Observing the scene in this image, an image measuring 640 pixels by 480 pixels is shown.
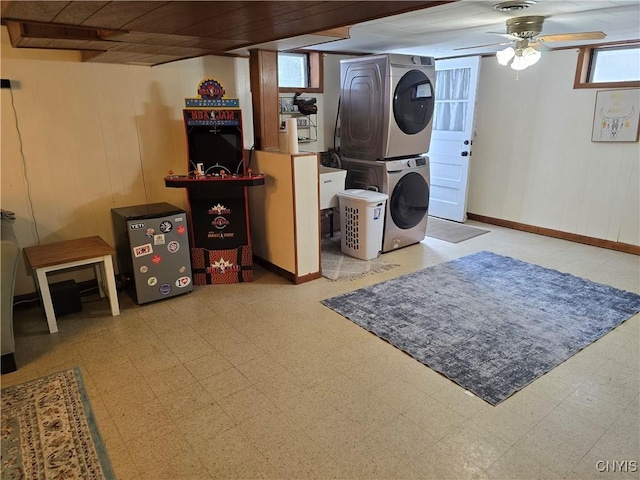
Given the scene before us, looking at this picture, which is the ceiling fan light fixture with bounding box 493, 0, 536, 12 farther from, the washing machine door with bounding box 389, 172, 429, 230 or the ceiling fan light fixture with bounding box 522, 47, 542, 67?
the washing machine door with bounding box 389, 172, 429, 230

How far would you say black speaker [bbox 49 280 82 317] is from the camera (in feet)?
10.3

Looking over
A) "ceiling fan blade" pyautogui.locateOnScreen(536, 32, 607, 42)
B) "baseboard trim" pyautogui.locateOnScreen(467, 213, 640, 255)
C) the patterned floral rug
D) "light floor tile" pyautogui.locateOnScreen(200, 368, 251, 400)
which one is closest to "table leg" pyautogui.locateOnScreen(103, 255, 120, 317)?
the patterned floral rug

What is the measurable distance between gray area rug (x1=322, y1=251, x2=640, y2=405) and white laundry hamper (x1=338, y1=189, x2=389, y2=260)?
0.58 meters

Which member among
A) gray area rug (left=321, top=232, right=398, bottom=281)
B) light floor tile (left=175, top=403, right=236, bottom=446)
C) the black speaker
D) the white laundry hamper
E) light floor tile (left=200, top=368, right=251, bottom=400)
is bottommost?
light floor tile (left=175, top=403, right=236, bottom=446)

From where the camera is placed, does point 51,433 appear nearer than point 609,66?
Yes

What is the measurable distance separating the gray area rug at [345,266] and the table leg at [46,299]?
7.17ft

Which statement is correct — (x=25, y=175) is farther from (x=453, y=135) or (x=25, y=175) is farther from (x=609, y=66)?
(x=609, y=66)

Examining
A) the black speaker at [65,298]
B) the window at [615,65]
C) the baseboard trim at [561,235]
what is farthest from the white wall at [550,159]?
the black speaker at [65,298]

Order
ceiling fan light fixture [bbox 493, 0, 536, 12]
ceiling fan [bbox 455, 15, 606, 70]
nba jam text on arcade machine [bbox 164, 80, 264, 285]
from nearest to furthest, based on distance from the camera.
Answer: ceiling fan light fixture [bbox 493, 0, 536, 12] < ceiling fan [bbox 455, 15, 606, 70] < nba jam text on arcade machine [bbox 164, 80, 264, 285]

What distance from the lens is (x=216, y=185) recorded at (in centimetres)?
346

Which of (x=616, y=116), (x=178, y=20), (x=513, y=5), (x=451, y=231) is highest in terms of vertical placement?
(x=513, y=5)

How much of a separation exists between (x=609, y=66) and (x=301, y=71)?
335 centimetres

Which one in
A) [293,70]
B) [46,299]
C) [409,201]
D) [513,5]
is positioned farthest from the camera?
[293,70]

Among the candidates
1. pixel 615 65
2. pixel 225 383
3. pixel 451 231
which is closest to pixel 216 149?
pixel 225 383
